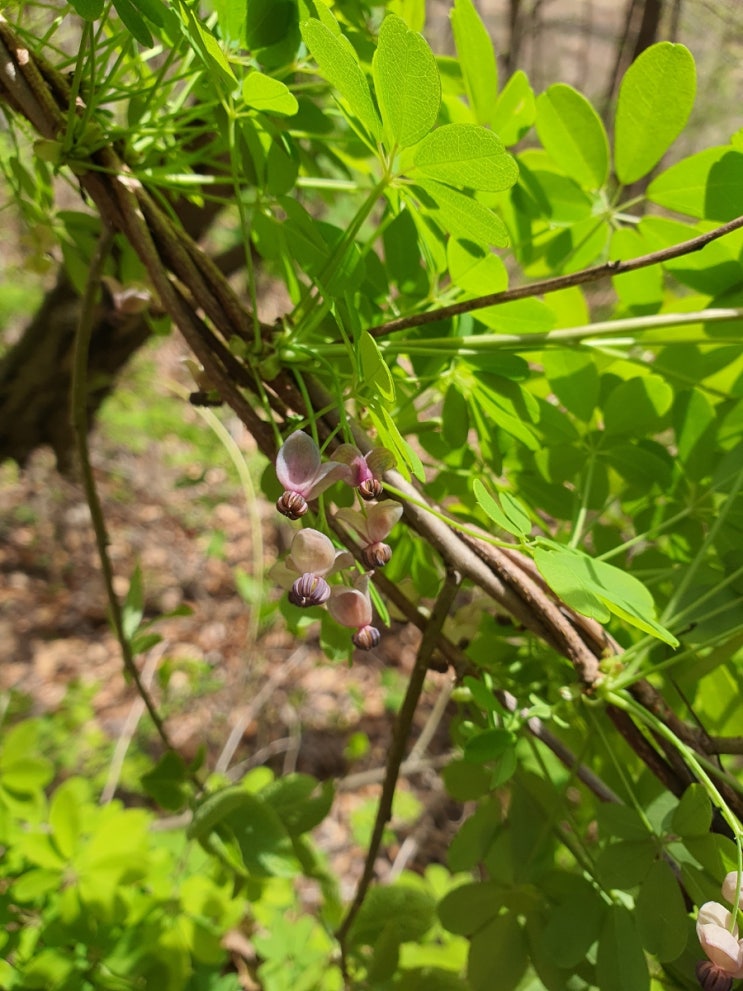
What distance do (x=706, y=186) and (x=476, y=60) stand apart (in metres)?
0.20

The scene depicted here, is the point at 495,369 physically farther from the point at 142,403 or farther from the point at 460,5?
Result: the point at 142,403

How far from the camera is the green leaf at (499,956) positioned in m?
0.56

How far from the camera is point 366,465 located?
396 mm

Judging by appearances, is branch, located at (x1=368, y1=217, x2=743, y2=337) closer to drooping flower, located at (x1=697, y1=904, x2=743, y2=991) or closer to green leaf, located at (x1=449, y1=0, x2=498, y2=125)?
green leaf, located at (x1=449, y1=0, x2=498, y2=125)

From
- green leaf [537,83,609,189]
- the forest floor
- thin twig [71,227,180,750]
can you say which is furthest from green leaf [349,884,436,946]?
the forest floor

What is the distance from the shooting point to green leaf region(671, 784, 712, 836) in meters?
0.45

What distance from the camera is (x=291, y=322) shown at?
516mm

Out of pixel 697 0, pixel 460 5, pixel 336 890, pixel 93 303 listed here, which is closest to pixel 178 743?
pixel 336 890

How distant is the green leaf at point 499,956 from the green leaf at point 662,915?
0.13 metres

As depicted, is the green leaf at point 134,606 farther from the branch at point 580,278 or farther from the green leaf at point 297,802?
the branch at point 580,278

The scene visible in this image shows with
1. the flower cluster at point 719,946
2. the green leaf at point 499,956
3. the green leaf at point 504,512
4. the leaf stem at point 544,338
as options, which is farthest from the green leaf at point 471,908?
the leaf stem at point 544,338

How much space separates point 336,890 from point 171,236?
0.81 metres

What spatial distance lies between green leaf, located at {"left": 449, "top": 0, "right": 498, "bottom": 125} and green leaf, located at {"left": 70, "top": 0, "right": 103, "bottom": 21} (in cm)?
24

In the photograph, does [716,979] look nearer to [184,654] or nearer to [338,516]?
[338,516]
